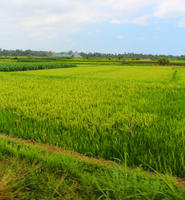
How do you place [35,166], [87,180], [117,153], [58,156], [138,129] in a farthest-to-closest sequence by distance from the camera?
[138,129] < [117,153] < [58,156] < [35,166] < [87,180]

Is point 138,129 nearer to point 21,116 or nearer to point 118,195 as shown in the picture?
point 118,195

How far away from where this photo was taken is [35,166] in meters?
1.45

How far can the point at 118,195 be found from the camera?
1100 millimetres

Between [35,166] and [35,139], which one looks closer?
[35,166]

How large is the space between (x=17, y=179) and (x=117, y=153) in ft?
3.47

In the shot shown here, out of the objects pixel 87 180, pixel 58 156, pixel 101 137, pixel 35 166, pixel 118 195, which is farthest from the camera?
pixel 101 137

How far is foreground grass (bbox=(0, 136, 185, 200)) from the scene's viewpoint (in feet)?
3.65

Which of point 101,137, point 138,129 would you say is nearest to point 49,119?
point 101,137

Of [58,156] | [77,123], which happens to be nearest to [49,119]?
[77,123]

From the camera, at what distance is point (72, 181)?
1315mm

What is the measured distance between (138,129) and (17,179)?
1.67m

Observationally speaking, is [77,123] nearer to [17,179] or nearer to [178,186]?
[17,179]

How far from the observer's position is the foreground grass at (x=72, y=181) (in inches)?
43.8

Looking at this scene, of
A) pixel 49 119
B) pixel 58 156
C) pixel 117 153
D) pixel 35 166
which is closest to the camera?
pixel 35 166
